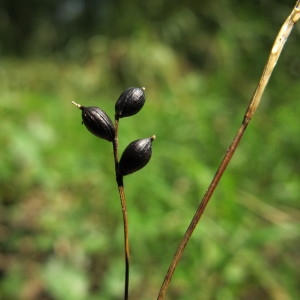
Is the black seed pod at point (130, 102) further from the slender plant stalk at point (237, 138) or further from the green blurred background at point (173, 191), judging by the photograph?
the green blurred background at point (173, 191)

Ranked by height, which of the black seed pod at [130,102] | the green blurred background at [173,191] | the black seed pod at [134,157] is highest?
the green blurred background at [173,191]

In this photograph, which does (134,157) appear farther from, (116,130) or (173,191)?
(173,191)

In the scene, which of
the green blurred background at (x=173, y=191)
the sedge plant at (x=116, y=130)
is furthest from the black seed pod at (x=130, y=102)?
the green blurred background at (x=173, y=191)

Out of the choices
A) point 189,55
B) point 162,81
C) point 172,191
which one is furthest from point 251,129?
point 189,55

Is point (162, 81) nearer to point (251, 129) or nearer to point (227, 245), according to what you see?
point (251, 129)

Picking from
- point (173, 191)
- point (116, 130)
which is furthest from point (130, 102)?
point (173, 191)

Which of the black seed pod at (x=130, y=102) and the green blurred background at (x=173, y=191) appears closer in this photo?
the black seed pod at (x=130, y=102)

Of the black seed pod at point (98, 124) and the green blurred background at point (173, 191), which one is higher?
the green blurred background at point (173, 191)

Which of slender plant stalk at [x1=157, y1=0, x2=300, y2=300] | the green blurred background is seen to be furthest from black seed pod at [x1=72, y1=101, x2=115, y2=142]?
the green blurred background
